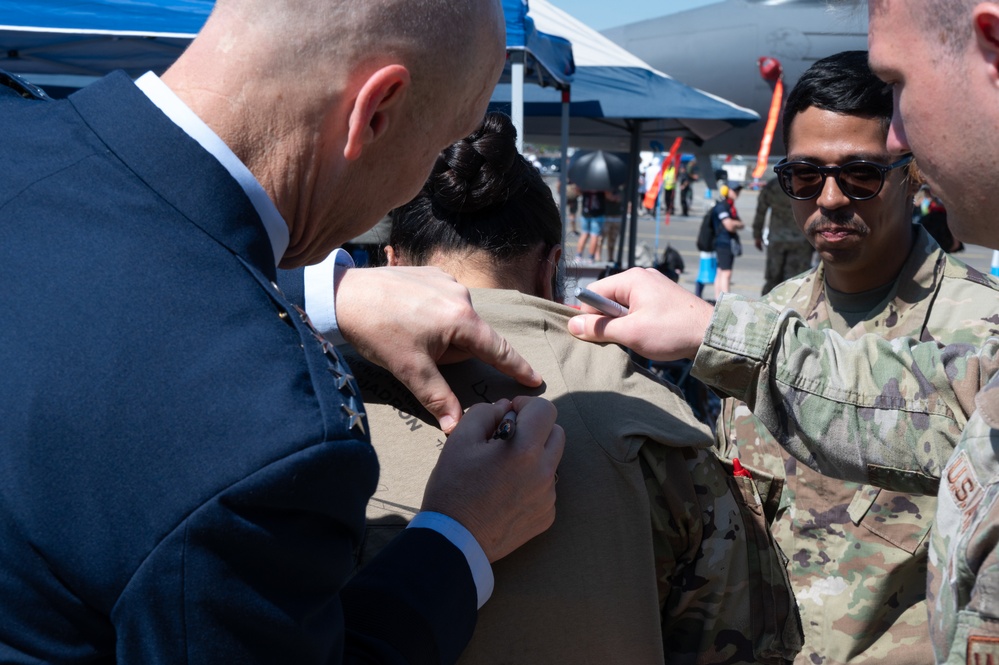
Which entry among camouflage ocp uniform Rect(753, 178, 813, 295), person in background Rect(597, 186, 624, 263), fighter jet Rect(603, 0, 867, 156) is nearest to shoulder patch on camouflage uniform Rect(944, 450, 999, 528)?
camouflage ocp uniform Rect(753, 178, 813, 295)

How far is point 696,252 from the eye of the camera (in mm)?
21656

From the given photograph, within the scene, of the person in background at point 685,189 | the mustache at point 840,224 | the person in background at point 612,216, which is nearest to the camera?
the mustache at point 840,224

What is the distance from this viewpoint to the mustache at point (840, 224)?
267cm

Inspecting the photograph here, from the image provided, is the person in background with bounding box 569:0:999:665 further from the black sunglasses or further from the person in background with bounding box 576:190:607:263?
the person in background with bounding box 576:190:607:263

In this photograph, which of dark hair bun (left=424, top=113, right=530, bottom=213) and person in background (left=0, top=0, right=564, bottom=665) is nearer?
person in background (left=0, top=0, right=564, bottom=665)

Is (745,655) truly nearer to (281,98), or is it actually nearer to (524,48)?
(281,98)

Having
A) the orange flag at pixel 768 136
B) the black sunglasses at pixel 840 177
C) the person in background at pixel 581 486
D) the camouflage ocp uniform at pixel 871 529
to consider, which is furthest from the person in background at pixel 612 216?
the person in background at pixel 581 486

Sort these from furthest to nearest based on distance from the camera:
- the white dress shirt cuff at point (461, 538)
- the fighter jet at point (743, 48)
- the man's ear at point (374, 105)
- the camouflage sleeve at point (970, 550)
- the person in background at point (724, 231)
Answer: the person in background at point (724, 231) → the fighter jet at point (743, 48) → the white dress shirt cuff at point (461, 538) → the man's ear at point (374, 105) → the camouflage sleeve at point (970, 550)

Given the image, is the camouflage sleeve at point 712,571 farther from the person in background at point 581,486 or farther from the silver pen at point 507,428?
the silver pen at point 507,428

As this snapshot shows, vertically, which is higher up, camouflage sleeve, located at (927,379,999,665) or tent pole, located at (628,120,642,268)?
camouflage sleeve, located at (927,379,999,665)

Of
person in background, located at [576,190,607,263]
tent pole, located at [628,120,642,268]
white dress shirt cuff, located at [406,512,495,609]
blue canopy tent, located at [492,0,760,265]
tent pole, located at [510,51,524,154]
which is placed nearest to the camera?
white dress shirt cuff, located at [406,512,495,609]

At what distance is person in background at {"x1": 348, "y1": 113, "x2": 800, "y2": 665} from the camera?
143 cm

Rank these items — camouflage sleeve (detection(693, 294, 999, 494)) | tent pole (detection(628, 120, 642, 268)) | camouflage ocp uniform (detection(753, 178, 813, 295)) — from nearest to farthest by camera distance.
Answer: camouflage sleeve (detection(693, 294, 999, 494)) → camouflage ocp uniform (detection(753, 178, 813, 295)) → tent pole (detection(628, 120, 642, 268))

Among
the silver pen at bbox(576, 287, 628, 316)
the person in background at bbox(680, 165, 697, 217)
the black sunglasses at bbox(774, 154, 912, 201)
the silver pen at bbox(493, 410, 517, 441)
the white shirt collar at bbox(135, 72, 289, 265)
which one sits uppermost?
the white shirt collar at bbox(135, 72, 289, 265)
